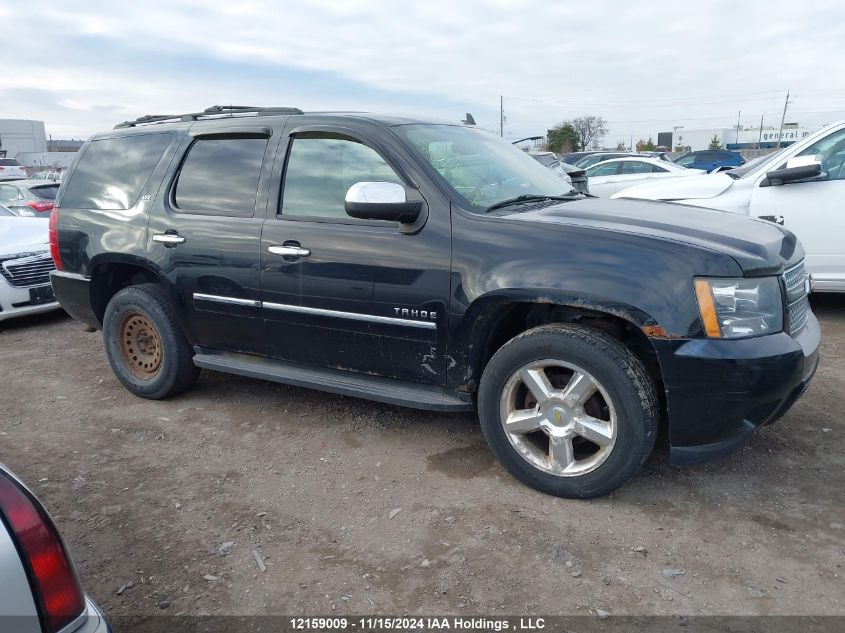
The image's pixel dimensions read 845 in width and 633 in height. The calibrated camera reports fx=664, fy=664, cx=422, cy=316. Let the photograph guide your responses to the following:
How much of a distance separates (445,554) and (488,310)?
1144 millimetres

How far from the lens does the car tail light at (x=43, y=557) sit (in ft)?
5.05

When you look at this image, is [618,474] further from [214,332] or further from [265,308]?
[214,332]

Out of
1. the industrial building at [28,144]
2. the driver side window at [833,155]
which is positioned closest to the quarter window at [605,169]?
the driver side window at [833,155]

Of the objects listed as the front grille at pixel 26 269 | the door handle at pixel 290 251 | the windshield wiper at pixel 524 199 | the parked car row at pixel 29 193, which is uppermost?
the windshield wiper at pixel 524 199

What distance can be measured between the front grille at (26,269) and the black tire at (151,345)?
2.61 m

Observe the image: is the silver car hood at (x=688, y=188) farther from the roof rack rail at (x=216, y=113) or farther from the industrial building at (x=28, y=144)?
the industrial building at (x=28, y=144)

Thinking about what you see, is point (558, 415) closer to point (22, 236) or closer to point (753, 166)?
point (753, 166)

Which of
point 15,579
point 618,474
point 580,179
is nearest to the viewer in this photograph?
point 15,579

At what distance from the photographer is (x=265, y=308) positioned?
12.8ft

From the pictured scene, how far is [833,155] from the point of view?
5.87 metres

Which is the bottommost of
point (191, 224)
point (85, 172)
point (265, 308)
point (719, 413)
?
point (719, 413)

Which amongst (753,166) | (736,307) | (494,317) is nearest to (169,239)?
(494,317)

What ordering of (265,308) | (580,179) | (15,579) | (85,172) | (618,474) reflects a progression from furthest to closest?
(580,179)
(85,172)
(265,308)
(618,474)
(15,579)

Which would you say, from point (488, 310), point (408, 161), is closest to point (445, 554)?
point (488, 310)
